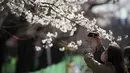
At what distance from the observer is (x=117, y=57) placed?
3004 millimetres

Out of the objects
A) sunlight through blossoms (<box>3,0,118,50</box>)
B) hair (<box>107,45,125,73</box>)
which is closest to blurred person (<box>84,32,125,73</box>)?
hair (<box>107,45,125,73</box>)

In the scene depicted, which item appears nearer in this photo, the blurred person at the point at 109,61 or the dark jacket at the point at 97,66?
the blurred person at the point at 109,61

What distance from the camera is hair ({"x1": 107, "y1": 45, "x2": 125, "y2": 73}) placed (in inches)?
117

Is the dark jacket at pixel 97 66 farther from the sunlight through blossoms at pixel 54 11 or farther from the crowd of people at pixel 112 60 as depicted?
the sunlight through blossoms at pixel 54 11

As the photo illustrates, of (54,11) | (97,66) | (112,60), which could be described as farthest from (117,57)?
(54,11)

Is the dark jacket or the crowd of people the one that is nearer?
the crowd of people

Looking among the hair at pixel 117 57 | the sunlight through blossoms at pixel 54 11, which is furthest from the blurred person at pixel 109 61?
the sunlight through blossoms at pixel 54 11

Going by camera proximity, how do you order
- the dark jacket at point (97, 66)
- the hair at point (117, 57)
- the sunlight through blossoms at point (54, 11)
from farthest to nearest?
the sunlight through blossoms at point (54, 11), the dark jacket at point (97, 66), the hair at point (117, 57)

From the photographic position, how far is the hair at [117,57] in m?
2.97

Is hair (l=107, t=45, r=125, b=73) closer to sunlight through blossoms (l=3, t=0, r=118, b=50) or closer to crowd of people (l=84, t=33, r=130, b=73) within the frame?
crowd of people (l=84, t=33, r=130, b=73)

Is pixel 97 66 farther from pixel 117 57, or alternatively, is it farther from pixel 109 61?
pixel 117 57

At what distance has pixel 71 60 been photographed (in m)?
17.7

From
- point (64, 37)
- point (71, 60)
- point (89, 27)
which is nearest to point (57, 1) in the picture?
point (89, 27)

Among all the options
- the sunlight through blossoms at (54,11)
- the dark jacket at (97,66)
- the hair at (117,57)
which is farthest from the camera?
the sunlight through blossoms at (54,11)
